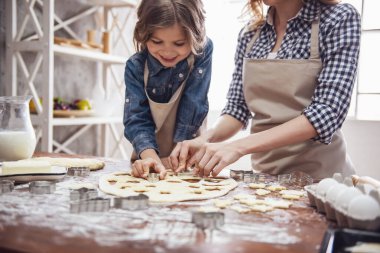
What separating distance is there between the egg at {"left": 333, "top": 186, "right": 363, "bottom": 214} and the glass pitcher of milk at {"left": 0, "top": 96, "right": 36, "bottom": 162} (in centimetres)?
88

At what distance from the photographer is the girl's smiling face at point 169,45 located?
1.24 m

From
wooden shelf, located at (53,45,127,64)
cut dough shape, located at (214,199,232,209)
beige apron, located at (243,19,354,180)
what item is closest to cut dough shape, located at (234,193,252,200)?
cut dough shape, located at (214,199,232,209)

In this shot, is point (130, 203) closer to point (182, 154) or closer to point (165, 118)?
point (182, 154)

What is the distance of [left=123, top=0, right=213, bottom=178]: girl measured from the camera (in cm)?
129

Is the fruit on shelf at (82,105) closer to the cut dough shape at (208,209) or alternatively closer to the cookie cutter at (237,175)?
the cookie cutter at (237,175)

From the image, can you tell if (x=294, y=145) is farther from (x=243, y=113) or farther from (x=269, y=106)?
(x=243, y=113)

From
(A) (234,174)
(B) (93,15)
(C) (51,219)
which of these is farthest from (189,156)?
(B) (93,15)

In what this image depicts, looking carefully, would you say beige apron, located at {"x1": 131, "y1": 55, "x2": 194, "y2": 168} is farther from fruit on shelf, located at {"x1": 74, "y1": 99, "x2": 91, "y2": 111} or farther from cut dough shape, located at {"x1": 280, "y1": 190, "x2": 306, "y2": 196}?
fruit on shelf, located at {"x1": 74, "y1": 99, "x2": 91, "y2": 111}

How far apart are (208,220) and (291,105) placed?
2.63ft

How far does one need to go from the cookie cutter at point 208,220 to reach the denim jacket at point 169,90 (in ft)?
2.44

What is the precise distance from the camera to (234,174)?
3.81 feet

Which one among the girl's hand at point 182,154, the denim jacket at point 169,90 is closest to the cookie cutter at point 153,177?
the girl's hand at point 182,154

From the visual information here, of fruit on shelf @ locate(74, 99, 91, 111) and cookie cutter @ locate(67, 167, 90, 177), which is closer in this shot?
cookie cutter @ locate(67, 167, 90, 177)

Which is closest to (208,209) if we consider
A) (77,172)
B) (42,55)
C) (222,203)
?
(222,203)
